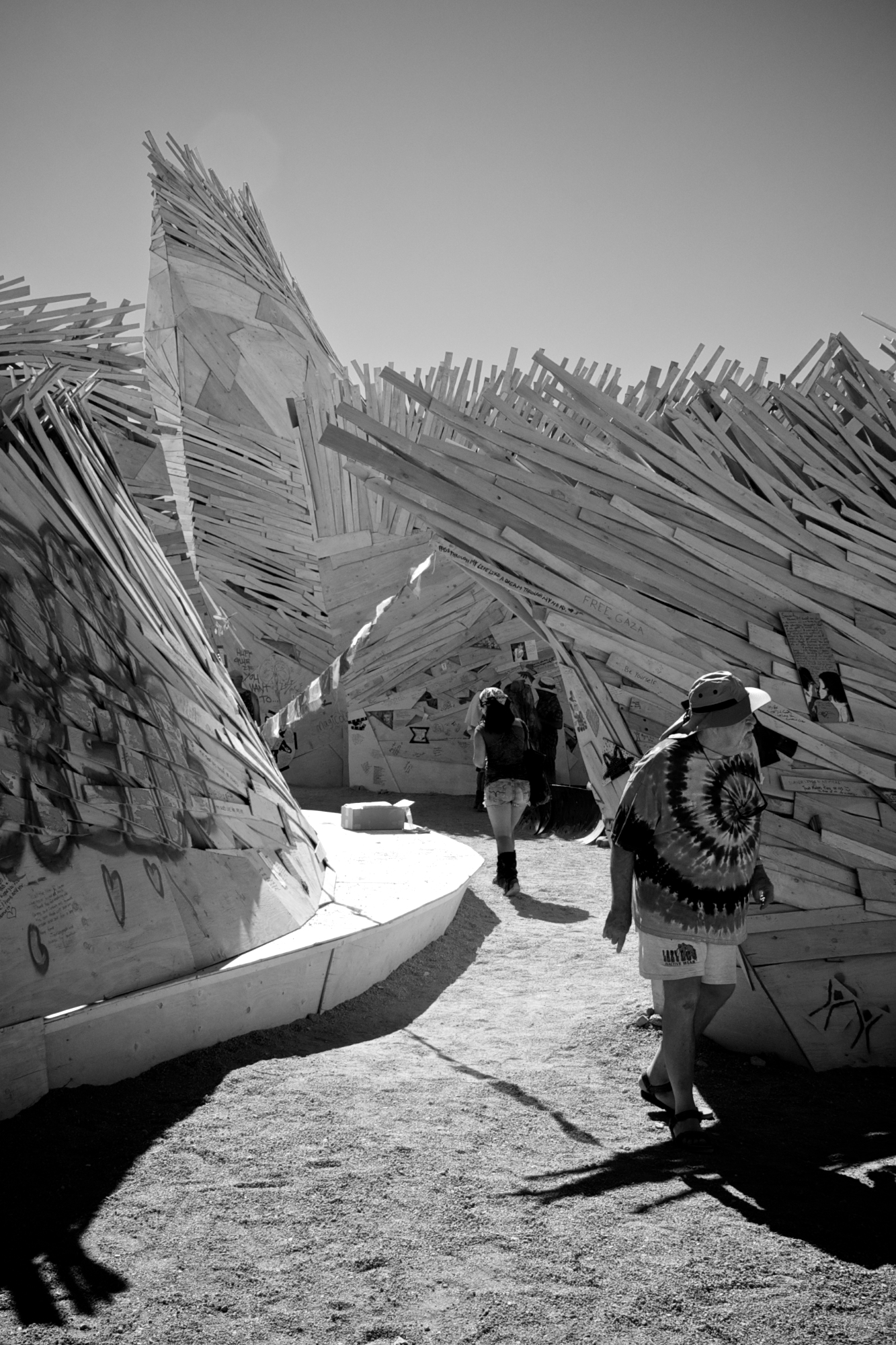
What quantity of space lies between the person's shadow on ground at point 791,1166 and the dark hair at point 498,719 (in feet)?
11.1

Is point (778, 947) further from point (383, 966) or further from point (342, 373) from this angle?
point (342, 373)

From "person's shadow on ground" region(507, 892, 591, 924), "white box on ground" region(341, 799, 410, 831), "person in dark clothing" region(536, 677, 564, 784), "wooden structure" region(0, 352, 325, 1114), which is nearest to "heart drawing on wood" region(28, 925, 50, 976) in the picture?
"wooden structure" region(0, 352, 325, 1114)

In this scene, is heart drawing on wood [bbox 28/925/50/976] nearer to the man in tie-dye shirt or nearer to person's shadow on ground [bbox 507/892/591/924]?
the man in tie-dye shirt

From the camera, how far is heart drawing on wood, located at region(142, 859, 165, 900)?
338 centimetres

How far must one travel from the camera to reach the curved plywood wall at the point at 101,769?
9.95ft

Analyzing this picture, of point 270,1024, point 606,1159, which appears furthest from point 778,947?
point 270,1024

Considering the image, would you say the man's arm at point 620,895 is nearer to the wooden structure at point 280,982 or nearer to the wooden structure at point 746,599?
the wooden structure at point 746,599

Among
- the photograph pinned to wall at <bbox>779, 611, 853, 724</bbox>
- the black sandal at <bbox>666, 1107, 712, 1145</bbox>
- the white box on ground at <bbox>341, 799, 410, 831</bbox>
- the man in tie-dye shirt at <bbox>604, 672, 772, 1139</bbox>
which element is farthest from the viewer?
the white box on ground at <bbox>341, 799, 410, 831</bbox>

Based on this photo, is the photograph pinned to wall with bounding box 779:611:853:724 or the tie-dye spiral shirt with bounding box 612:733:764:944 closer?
the tie-dye spiral shirt with bounding box 612:733:764:944

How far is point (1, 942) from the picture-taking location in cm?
286

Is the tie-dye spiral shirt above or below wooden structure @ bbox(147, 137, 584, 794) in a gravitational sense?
below

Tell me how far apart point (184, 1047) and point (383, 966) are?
4.54 feet

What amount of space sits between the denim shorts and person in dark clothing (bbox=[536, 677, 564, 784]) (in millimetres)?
4285

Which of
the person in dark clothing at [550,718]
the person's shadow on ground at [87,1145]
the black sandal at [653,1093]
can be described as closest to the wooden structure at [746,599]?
the black sandal at [653,1093]
